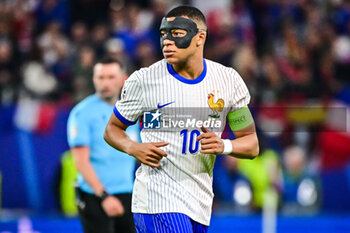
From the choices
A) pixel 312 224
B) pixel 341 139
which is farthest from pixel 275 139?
pixel 312 224

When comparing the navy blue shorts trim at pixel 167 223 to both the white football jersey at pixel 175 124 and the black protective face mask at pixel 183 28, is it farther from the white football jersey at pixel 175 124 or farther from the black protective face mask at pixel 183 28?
the black protective face mask at pixel 183 28

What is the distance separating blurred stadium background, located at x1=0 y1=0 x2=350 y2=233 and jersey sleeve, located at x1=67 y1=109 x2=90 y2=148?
265cm

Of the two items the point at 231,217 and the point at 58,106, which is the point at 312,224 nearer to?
the point at 231,217

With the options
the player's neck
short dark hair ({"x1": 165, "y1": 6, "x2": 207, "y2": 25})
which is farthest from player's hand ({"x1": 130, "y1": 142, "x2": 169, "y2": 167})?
short dark hair ({"x1": 165, "y1": 6, "x2": 207, "y2": 25})

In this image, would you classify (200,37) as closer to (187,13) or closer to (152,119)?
(187,13)

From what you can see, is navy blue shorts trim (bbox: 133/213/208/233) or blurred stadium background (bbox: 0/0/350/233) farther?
blurred stadium background (bbox: 0/0/350/233)

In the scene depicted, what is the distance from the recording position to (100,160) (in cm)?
554

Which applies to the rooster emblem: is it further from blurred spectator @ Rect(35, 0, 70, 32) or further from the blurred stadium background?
blurred spectator @ Rect(35, 0, 70, 32)

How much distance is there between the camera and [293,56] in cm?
1084

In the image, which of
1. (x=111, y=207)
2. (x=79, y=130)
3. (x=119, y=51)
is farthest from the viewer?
(x=119, y=51)

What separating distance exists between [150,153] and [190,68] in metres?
0.61

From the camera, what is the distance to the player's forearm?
389 cm

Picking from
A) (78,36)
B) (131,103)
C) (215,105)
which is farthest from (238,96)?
(78,36)

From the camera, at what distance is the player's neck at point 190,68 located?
3930 millimetres
